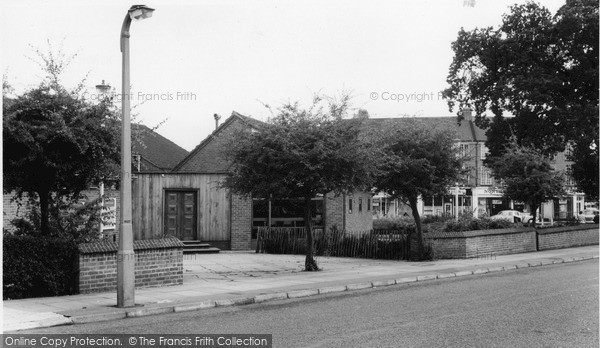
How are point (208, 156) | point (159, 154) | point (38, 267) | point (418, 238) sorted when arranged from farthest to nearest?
point (159, 154) → point (208, 156) → point (418, 238) → point (38, 267)

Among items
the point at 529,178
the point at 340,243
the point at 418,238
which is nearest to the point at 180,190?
the point at 340,243

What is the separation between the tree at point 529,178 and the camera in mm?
25922

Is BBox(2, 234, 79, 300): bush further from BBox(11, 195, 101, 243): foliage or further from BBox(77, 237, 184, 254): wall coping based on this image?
BBox(11, 195, 101, 243): foliage

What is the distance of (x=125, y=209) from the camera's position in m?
11.3

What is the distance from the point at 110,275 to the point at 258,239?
44.3 feet

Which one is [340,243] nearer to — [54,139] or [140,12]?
[54,139]

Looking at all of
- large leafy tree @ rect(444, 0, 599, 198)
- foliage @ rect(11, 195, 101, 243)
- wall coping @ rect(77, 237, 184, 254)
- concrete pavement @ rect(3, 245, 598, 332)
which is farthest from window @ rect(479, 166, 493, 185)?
wall coping @ rect(77, 237, 184, 254)

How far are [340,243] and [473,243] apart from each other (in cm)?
491

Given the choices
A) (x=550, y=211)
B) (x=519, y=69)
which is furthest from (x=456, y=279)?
(x=550, y=211)

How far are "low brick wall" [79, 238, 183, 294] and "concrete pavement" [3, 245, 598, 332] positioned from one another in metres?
0.35

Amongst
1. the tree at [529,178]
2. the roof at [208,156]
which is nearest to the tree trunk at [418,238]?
the tree at [529,178]

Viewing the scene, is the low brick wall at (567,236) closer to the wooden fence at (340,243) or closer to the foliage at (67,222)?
the wooden fence at (340,243)

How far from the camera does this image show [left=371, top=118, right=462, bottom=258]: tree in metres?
20.5

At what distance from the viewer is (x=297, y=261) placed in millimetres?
22000
